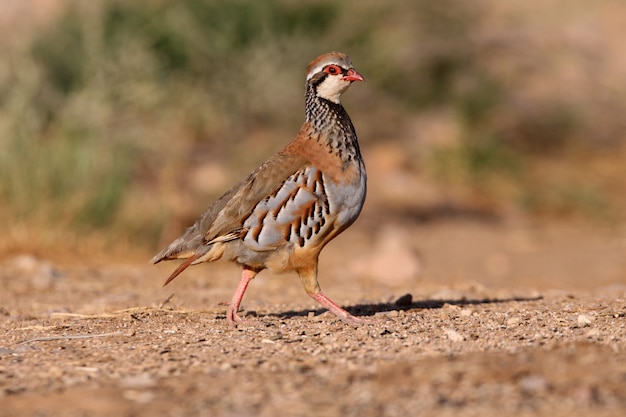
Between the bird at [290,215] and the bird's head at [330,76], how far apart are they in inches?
10.5

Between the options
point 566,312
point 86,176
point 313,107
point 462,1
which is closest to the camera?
point 566,312

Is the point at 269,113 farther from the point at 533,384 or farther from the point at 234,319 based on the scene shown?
the point at 533,384

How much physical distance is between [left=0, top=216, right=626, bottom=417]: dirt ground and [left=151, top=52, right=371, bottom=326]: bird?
1.04ft

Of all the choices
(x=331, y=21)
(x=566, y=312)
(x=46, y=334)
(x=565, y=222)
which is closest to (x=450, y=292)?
(x=566, y=312)

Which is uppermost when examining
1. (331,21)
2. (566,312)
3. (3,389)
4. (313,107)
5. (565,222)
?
(331,21)

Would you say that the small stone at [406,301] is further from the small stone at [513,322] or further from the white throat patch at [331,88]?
the white throat patch at [331,88]

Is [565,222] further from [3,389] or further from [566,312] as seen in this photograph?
[3,389]

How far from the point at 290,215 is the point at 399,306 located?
113 cm

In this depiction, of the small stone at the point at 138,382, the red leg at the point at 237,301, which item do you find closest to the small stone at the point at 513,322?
the red leg at the point at 237,301

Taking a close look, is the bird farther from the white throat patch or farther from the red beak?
the red beak

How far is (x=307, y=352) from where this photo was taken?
4.65 meters

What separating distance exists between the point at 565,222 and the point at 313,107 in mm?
8324

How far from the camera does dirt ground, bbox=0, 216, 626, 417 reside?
3779 mm

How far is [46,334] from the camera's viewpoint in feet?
18.0
